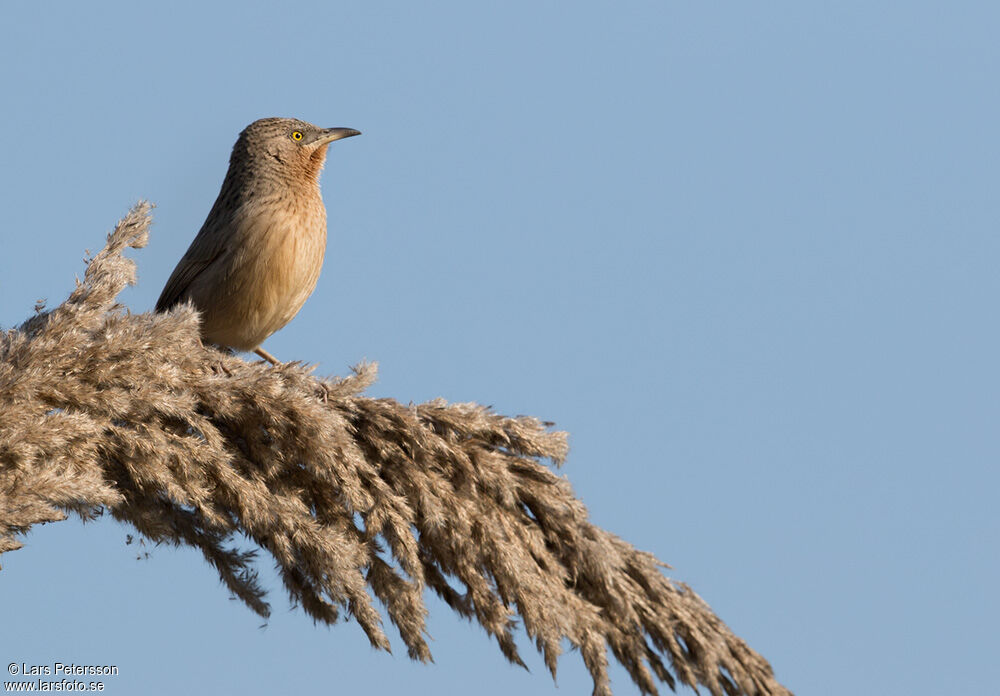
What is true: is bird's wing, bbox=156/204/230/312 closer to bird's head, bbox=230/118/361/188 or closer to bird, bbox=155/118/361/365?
bird, bbox=155/118/361/365

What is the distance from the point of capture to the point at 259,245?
530 cm

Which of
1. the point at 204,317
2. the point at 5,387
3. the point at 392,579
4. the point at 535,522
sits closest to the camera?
the point at 5,387

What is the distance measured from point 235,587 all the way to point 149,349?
698 mm

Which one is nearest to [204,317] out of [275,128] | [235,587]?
[275,128]

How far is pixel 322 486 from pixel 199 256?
2844mm

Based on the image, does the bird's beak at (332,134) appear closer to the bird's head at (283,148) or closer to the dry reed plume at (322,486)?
the bird's head at (283,148)

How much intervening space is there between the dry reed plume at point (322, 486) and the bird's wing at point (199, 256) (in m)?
2.27

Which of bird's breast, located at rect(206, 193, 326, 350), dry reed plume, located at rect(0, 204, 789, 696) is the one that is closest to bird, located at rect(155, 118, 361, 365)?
bird's breast, located at rect(206, 193, 326, 350)

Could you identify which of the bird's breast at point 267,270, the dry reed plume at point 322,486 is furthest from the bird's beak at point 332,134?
the dry reed plume at point 322,486

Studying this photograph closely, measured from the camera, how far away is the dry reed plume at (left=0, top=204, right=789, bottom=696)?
2.61 meters

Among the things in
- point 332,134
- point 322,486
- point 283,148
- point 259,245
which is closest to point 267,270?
point 259,245

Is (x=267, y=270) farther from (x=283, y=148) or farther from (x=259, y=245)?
(x=283, y=148)

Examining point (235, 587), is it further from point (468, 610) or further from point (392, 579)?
point (468, 610)

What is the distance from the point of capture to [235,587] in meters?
→ 3.00
